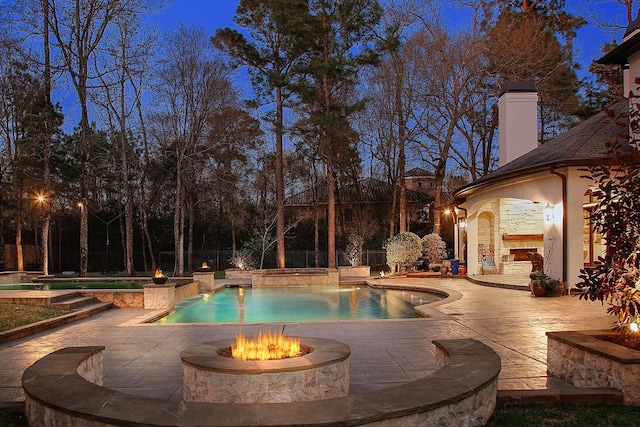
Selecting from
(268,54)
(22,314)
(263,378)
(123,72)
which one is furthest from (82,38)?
(263,378)

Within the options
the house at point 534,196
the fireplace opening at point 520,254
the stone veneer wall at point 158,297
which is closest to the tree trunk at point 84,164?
the stone veneer wall at point 158,297

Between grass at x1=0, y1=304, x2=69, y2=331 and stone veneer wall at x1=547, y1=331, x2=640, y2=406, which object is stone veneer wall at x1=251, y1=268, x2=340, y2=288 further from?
stone veneer wall at x1=547, y1=331, x2=640, y2=406

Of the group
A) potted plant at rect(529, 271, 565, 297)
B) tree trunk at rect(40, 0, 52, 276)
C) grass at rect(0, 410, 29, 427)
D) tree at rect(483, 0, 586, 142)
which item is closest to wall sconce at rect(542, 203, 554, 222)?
potted plant at rect(529, 271, 565, 297)

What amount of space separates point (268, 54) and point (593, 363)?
2230cm

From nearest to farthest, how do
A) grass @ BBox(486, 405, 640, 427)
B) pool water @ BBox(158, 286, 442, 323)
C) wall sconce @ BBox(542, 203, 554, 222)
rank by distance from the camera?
grass @ BBox(486, 405, 640, 427) < pool water @ BBox(158, 286, 442, 323) < wall sconce @ BBox(542, 203, 554, 222)

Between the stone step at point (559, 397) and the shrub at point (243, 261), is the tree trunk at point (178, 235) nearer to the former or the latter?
the shrub at point (243, 261)

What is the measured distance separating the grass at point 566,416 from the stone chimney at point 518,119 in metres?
15.2

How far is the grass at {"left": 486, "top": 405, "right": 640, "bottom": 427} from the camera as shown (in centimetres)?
389

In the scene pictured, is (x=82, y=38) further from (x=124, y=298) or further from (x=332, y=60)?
(x=124, y=298)

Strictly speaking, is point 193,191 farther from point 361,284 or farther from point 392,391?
point 392,391

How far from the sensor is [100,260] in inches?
1126

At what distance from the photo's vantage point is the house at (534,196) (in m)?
12.1

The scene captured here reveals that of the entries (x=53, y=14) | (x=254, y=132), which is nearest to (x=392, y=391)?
(x=53, y=14)

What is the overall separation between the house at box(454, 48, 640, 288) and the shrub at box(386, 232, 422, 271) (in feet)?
6.98
